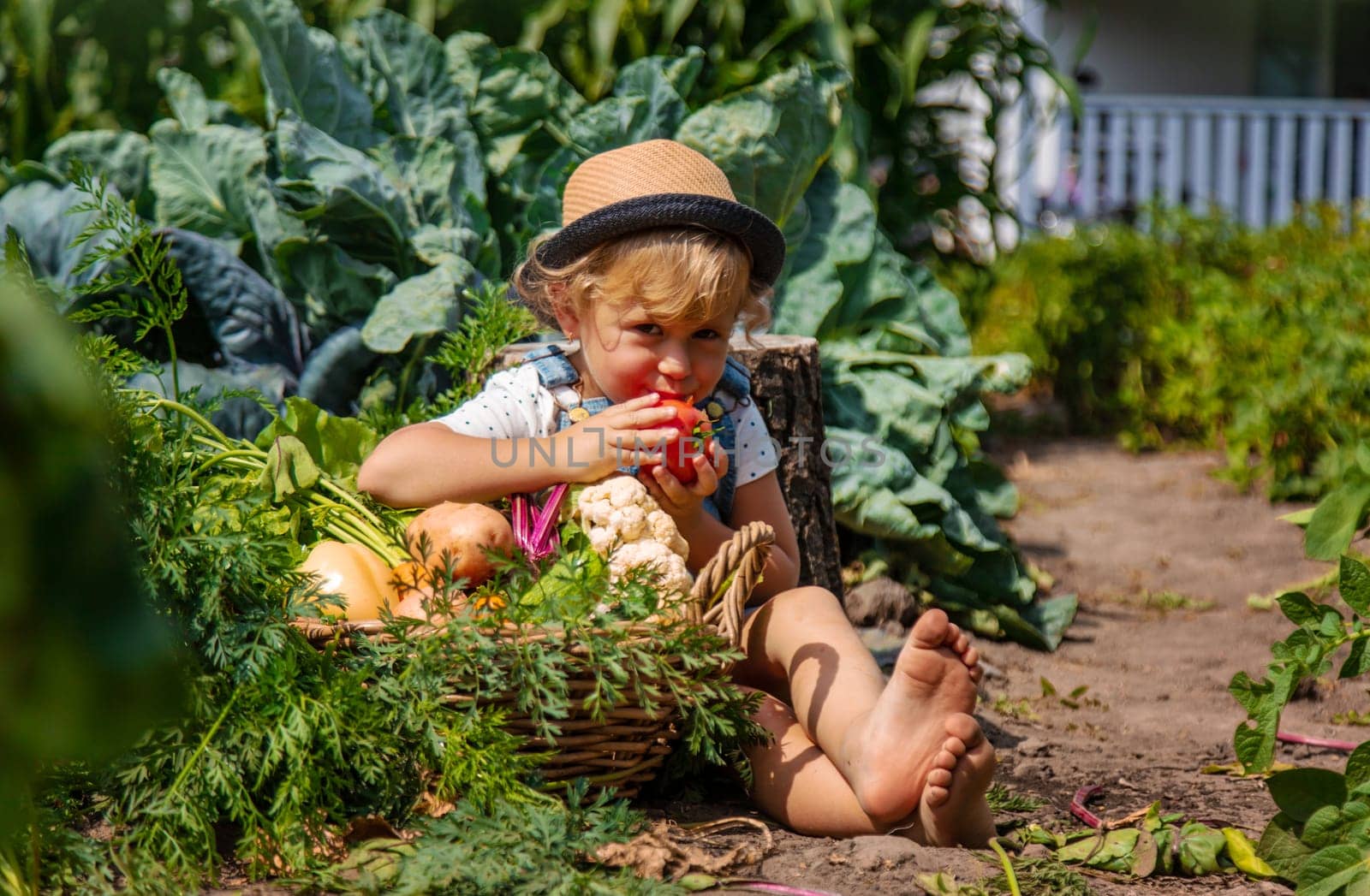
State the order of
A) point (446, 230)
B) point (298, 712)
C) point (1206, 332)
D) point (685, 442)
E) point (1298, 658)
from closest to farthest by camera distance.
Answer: point (298, 712), point (1298, 658), point (685, 442), point (446, 230), point (1206, 332)

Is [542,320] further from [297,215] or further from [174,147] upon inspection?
[174,147]

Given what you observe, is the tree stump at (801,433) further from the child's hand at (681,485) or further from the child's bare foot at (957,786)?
the child's bare foot at (957,786)

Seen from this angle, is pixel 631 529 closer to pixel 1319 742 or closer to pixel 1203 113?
pixel 1319 742

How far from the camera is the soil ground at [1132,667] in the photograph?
73.2 inches

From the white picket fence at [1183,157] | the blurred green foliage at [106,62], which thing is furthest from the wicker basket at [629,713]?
the white picket fence at [1183,157]

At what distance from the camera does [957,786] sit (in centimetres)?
176

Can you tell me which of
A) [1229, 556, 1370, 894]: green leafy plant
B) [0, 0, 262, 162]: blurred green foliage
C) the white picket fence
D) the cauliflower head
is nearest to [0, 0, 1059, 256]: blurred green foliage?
[0, 0, 262, 162]: blurred green foliage

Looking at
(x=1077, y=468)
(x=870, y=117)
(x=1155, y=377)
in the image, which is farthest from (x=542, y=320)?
(x=1155, y=377)

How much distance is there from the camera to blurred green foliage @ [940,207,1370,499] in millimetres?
4672

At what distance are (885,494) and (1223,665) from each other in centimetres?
96

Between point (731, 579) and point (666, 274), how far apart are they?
1.74 ft

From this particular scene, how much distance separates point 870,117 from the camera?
491cm

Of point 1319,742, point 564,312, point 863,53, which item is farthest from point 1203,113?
point 564,312

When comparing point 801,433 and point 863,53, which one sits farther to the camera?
point 863,53
